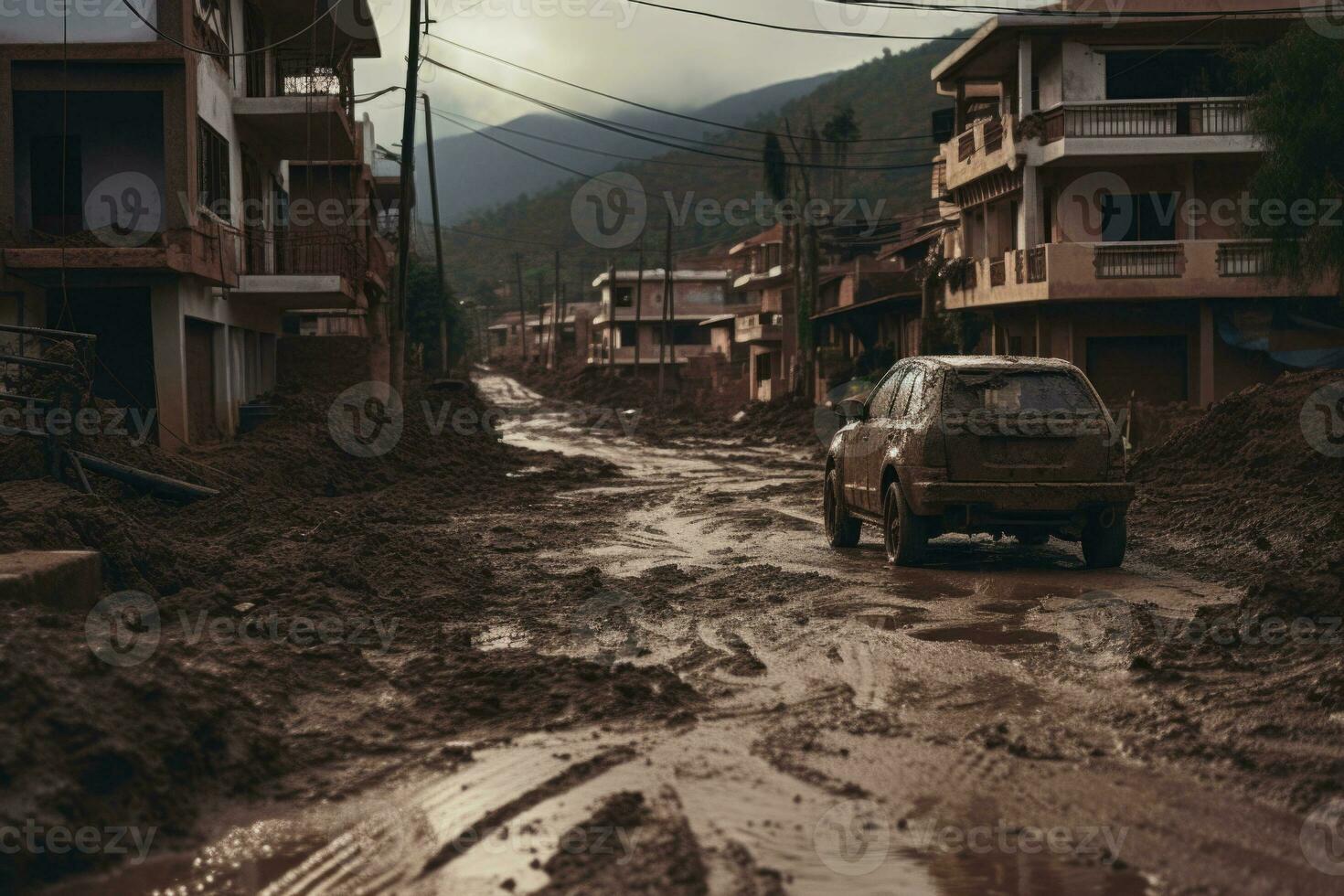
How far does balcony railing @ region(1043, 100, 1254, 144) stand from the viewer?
1273 inches

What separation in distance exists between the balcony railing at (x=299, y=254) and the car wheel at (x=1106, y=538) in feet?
62.2

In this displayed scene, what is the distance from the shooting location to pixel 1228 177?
3375 centimetres

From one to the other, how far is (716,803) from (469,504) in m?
15.2

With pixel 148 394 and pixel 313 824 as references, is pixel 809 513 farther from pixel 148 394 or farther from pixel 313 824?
pixel 313 824

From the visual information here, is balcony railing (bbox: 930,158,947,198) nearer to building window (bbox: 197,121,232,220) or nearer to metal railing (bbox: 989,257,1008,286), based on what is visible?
metal railing (bbox: 989,257,1008,286)

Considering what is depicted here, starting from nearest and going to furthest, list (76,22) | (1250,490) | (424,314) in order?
(1250,490) < (76,22) < (424,314)

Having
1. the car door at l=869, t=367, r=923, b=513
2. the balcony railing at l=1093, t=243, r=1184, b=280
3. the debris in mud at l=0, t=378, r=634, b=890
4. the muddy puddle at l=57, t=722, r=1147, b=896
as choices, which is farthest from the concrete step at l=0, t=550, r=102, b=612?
the balcony railing at l=1093, t=243, r=1184, b=280

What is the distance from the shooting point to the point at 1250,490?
1633 centimetres

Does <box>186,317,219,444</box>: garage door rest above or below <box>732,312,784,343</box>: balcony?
below

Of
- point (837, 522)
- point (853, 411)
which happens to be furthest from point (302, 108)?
point (837, 522)

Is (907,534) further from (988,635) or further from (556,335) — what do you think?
(556,335)

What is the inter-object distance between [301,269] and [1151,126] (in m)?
19.4

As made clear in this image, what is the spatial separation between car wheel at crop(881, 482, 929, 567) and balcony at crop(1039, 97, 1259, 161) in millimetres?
22757

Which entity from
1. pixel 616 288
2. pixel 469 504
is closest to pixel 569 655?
pixel 469 504
